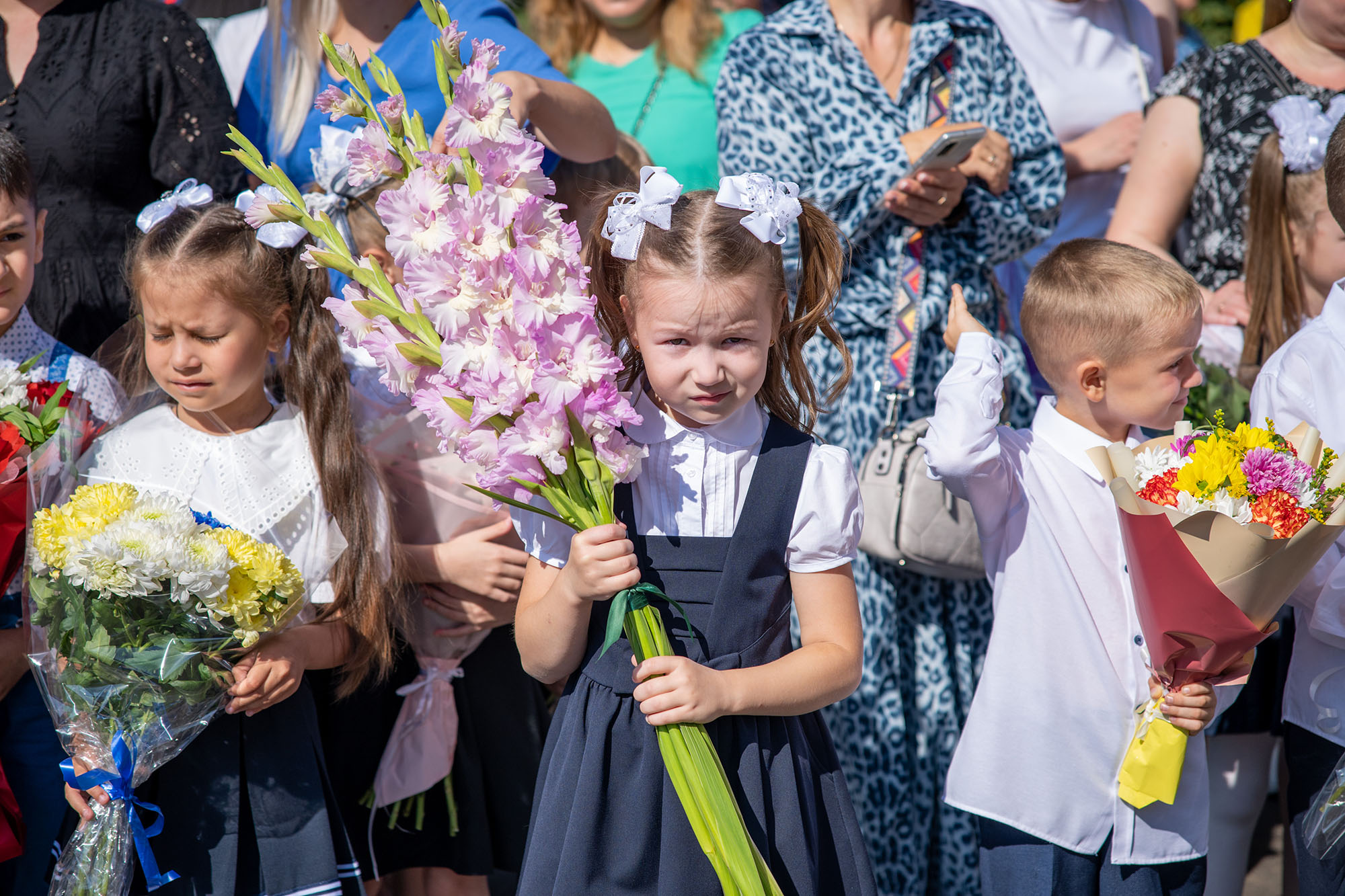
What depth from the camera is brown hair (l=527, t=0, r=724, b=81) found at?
13.0ft

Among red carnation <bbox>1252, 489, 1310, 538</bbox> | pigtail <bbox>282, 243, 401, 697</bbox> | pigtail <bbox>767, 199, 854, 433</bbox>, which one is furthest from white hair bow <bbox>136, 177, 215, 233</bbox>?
red carnation <bbox>1252, 489, 1310, 538</bbox>

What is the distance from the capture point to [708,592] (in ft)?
7.36

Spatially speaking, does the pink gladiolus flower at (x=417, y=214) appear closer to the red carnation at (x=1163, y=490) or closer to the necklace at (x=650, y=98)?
the red carnation at (x=1163, y=490)

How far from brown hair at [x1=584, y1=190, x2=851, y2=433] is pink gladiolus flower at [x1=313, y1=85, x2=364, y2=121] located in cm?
53

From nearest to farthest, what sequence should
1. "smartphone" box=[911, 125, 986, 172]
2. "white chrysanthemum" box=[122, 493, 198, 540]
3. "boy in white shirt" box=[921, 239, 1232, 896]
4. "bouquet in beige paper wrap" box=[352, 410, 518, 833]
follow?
1. "white chrysanthemum" box=[122, 493, 198, 540]
2. "boy in white shirt" box=[921, 239, 1232, 896]
3. "bouquet in beige paper wrap" box=[352, 410, 518, 833]
4. "smartphone" box=[911, 125, 986, 172]

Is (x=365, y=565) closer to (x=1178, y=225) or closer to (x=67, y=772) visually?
(x=67, y=772)

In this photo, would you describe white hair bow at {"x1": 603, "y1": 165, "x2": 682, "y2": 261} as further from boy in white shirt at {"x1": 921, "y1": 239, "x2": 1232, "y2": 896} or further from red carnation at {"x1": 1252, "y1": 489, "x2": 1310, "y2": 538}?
red carnation at {"x1": 1252, "y1": 489, "x2": 1310, "y2": 538}

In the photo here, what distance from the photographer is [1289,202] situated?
3295mm

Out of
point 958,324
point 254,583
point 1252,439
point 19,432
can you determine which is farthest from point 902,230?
point 19,432

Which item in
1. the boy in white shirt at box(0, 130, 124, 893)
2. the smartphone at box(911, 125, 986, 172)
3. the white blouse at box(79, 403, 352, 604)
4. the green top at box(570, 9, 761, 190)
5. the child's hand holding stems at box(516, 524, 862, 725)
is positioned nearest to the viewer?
the child's hand holding stems at box(516, 524, 862, 725)

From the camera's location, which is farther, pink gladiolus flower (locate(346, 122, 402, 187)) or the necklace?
the necklace

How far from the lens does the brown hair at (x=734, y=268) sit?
7.30 ft

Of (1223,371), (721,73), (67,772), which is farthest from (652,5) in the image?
(67,772)

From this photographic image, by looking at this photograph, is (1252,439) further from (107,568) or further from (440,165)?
(107,568)
